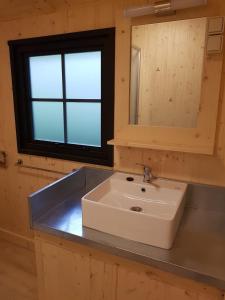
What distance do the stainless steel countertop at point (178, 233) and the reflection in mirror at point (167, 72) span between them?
0.45m

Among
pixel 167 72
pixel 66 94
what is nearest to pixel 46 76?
pixel 66 94

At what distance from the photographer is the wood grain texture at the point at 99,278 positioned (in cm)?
97

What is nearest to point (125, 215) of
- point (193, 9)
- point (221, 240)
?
point (221, 240)

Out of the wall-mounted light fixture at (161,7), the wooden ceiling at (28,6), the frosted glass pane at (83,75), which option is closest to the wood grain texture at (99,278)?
the frosted glass pane at (83,75)

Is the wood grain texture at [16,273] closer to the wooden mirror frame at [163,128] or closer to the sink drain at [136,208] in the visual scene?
the sink drain at [136,208]

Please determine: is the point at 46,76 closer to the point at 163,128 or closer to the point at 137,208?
the point at 163,128

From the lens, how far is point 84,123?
1851mm

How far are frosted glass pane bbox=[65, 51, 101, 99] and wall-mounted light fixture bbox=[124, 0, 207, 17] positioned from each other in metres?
0.42

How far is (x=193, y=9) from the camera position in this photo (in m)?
1.21

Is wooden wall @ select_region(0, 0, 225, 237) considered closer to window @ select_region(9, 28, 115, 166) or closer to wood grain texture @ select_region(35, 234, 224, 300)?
window @ select_region(9, 28, 115, 166)

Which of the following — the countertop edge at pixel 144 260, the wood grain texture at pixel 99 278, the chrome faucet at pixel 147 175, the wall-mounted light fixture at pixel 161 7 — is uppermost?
the wall-mounted light fixture at pixel 161 7

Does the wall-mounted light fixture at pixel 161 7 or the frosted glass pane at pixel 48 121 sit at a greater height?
the wall-mounted light fixture at pixel 161 7

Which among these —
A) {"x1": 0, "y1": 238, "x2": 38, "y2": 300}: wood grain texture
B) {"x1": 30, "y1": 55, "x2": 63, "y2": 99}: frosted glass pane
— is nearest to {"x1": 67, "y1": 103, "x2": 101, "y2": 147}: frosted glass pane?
{"x1": 30, "y1": 55, "x2": 63, "y2": 99}: frosted glass pane

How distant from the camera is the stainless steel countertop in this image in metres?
0.93
